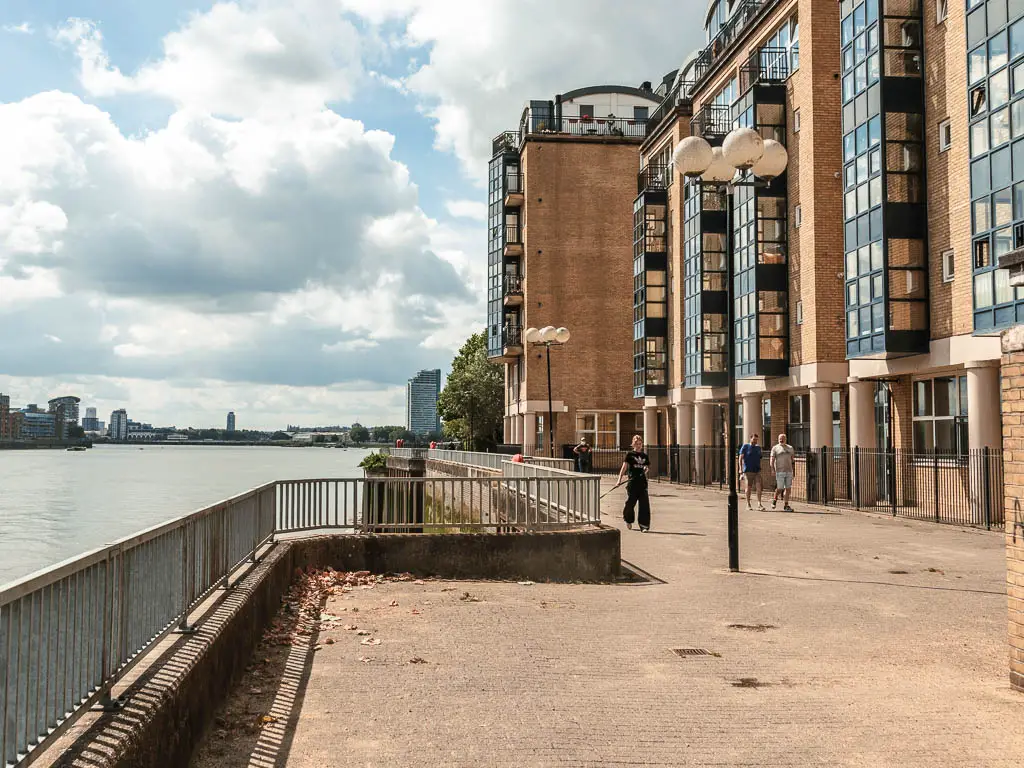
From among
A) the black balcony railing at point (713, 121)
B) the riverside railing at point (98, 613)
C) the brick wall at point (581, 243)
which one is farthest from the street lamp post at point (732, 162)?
the brick wall at point (581, 243)

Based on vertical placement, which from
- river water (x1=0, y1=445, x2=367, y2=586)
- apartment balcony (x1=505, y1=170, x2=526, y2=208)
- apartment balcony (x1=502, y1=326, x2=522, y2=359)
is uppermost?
apartment balcony (x1=505, y1=170, x2=526, y2=208)

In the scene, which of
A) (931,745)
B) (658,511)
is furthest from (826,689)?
(658,511)

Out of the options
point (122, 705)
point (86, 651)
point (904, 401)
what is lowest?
point (122, 705)

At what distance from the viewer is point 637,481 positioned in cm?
1770

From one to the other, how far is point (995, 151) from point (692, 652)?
1697 centimetres

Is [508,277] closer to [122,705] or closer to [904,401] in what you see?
[904,401]

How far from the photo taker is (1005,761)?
5.32m

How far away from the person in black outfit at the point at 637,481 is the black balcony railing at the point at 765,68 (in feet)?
63.9

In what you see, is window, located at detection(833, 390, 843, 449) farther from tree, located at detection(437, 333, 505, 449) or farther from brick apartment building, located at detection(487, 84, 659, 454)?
tree, located at detection(437, 333, 505, 449)

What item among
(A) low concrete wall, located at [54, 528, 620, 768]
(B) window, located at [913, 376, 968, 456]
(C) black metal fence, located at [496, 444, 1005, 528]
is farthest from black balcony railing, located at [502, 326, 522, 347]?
(A) low concrete wall, located at [54, 528, 620, 768]

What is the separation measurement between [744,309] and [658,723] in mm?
29422

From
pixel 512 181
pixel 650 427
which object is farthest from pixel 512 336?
pixel 650 427

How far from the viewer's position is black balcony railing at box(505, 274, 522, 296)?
6217 cm

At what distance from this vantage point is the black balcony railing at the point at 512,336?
204 feet
